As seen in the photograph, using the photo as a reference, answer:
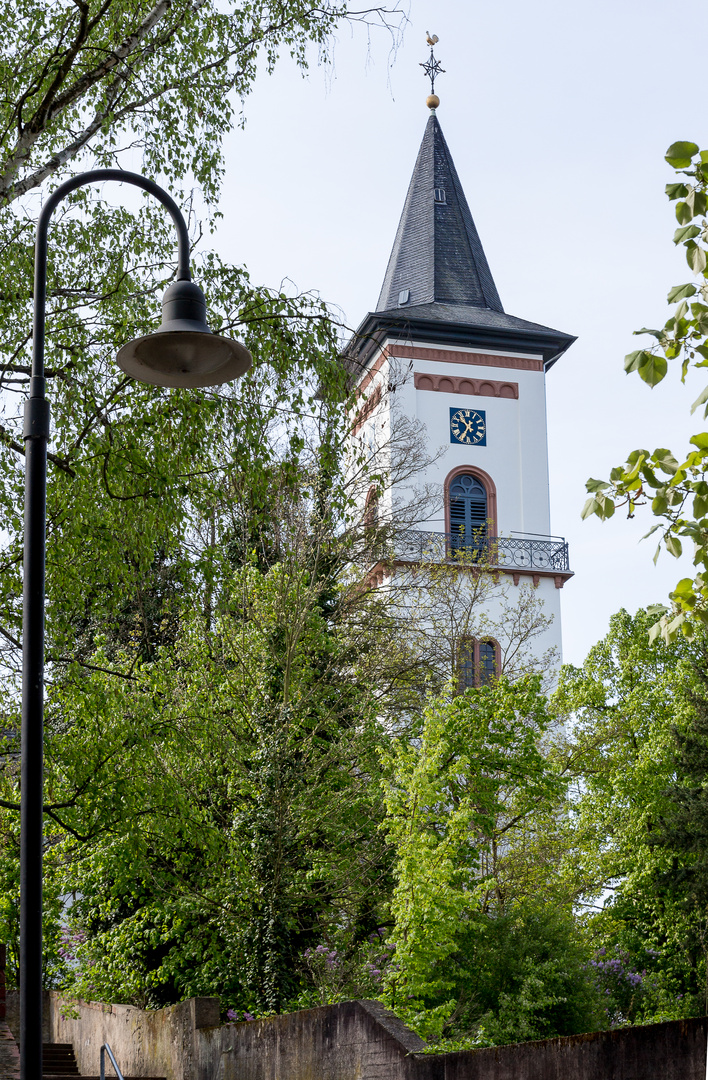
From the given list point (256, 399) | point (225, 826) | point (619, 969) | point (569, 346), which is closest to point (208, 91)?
point (256, 399)

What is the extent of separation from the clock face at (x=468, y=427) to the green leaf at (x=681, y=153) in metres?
38.3

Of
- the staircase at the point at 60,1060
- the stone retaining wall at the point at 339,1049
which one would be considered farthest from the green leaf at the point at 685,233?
the staircase at the point at 60,1060

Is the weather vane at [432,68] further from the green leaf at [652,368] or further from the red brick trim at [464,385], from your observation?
the green leaf at [652,368]

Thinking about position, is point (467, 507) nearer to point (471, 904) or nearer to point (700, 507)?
point (471, 904)

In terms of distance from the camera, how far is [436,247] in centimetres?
4925

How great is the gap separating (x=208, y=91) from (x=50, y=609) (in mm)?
5192

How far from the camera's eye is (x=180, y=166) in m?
12.3

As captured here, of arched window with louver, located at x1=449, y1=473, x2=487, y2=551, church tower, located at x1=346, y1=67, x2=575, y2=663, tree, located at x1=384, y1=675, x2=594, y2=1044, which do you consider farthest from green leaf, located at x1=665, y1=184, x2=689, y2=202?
arched window with louver, located at x1=449, y1=473, x2=487, y2=551

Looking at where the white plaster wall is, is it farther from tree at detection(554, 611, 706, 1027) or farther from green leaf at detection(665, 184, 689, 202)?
green leaf at detection(665, 184, 689, 202)

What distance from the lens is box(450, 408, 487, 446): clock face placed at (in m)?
43.8

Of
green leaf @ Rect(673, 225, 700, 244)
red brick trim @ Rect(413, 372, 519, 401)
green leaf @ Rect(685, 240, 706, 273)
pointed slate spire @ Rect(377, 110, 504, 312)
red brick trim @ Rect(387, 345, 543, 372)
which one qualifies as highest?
pointed slate spire @ Rect(377, 110, 504, 312)

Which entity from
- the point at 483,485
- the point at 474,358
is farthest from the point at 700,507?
A: the point at 474,358

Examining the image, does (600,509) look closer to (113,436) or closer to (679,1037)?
(679,1037)

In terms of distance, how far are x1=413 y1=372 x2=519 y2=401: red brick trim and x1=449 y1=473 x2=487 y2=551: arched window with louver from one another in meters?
3.06
